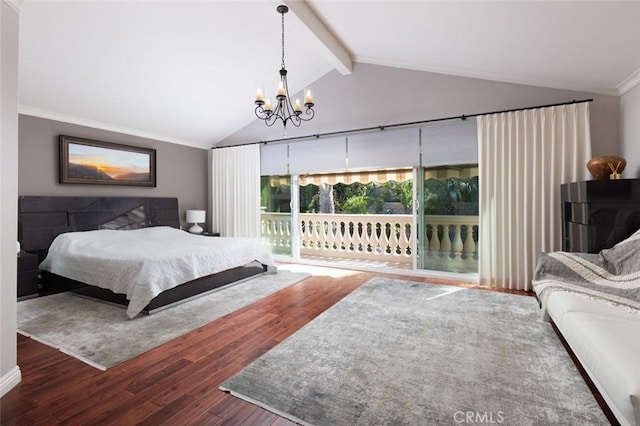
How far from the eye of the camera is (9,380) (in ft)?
5.93

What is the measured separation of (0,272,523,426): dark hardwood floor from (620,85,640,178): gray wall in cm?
366

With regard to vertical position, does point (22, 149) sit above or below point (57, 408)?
above

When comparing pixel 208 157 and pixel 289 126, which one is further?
pixel 208 157

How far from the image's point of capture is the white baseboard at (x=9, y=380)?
1753mm

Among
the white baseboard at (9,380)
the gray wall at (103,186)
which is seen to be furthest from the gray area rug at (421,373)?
the gray wall at (103,186)

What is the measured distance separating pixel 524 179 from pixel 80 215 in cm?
584

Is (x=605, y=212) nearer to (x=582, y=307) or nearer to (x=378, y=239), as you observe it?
(x=582, y=307)

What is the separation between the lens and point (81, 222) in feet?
14.2

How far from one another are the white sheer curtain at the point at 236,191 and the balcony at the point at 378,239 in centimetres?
38

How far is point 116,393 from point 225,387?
0.61 m

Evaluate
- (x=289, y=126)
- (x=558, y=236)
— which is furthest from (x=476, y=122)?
(x=289, y=126)

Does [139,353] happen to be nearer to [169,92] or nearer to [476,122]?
[169,92]
